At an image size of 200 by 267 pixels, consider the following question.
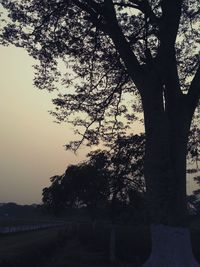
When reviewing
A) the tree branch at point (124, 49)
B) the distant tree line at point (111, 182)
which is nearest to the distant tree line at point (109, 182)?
the distant tree line at point (111, 182)

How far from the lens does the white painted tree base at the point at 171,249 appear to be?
9.54 meters

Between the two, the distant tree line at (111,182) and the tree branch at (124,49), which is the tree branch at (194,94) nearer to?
the tree branch at (124,49)

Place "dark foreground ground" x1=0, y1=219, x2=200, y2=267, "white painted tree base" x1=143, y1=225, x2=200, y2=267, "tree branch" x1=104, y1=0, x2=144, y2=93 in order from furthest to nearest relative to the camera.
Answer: "dark foreground ground" x1=0, y1=219, x2=200, y2=267, "tree branch" x1=104, y1=0, x2=144, y2=93, "white painted tree base" x1=143, y1=225, x2=200, y2=267

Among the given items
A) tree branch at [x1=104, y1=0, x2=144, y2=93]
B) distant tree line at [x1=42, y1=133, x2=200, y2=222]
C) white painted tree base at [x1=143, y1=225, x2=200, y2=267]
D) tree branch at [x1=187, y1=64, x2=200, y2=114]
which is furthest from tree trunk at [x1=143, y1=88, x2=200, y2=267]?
distant tree line at [x1=42, y1=133, x2=200, y2=222]

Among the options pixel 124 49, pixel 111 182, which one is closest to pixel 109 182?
pixel 111 182

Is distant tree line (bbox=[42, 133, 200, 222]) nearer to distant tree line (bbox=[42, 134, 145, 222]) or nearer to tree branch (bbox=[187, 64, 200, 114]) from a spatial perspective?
distant tree line (bbox=[42, 134, 145, 222])

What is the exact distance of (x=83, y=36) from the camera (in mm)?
14891

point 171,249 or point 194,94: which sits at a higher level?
point 194,94

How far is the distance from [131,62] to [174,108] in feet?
4.29

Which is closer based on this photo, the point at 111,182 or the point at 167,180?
the point at 167,180

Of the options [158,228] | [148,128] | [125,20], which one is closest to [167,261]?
[158,228]

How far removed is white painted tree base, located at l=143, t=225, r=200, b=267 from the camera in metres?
9.54

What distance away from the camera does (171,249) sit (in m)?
9.56

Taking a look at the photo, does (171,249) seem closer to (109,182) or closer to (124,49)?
(124,49)
